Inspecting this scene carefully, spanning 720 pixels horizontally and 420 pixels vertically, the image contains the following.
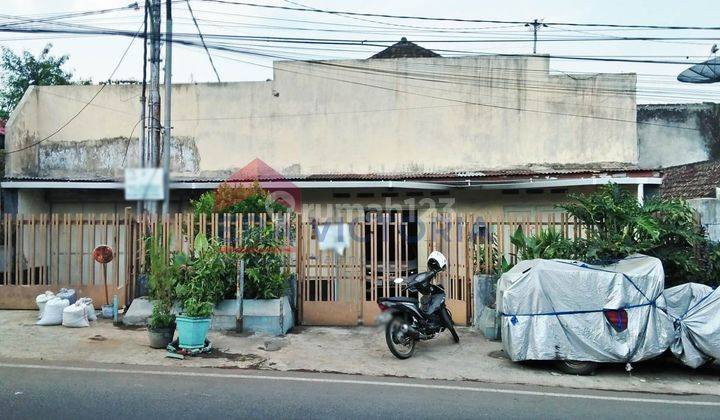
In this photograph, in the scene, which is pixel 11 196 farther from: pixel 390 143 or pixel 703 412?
pixel 703 412

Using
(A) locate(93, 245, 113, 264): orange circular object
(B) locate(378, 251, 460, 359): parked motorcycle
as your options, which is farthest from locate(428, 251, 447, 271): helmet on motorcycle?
(A) locate(93, 245, 113, 264): orange circular object

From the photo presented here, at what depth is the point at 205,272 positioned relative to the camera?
8.37 meters

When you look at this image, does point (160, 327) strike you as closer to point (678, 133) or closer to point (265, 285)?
point (265, 285)

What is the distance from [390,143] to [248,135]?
376 cm

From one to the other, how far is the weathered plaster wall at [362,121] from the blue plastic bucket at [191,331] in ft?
25.1

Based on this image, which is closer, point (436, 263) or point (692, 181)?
point (436, 263)

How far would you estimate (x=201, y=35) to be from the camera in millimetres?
10406

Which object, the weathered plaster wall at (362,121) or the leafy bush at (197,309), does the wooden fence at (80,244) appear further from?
the weathered plaster wall at (362,121)

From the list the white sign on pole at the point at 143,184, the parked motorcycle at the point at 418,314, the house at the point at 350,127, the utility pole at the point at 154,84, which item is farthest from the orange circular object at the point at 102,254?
the white sign on pole at the point at 143,184

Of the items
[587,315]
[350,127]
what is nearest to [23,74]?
[350,127]

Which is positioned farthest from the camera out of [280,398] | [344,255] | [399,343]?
[344,255]

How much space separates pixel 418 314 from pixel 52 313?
5.85 metres

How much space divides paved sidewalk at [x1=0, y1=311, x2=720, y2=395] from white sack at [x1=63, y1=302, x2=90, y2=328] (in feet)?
0.45

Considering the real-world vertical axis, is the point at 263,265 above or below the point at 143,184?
below
